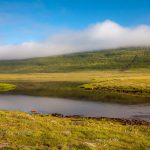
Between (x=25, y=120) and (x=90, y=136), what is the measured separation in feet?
37.0

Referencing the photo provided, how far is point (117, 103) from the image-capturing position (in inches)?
2992

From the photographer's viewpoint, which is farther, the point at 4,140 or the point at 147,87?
the point at 147,87

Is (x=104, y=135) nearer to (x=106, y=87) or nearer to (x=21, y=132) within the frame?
(x=21, y=132)

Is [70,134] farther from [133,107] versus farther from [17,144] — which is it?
[133,107]

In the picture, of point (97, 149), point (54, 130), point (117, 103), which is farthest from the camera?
point (117, 103)

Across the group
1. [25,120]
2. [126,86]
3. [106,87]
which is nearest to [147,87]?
[126,86]

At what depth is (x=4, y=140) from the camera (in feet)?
84.8

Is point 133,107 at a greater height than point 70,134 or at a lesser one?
lesser

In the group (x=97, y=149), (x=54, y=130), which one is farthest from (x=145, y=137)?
(x=54, y=130)

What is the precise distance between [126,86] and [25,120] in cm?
7734

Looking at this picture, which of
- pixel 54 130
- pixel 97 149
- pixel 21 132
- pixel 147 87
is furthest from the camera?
pixel 147 87

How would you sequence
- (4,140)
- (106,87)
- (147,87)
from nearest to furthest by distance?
(4,140), (147,87), (106,87)

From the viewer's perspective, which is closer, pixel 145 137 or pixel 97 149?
pixel 97 149

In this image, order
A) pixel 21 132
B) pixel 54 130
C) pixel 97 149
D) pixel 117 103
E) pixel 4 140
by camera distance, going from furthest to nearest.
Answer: pixel 117 103 < pixel 54 130 < pixel 21 132 < pixel 4 140 < pixel 97 149
